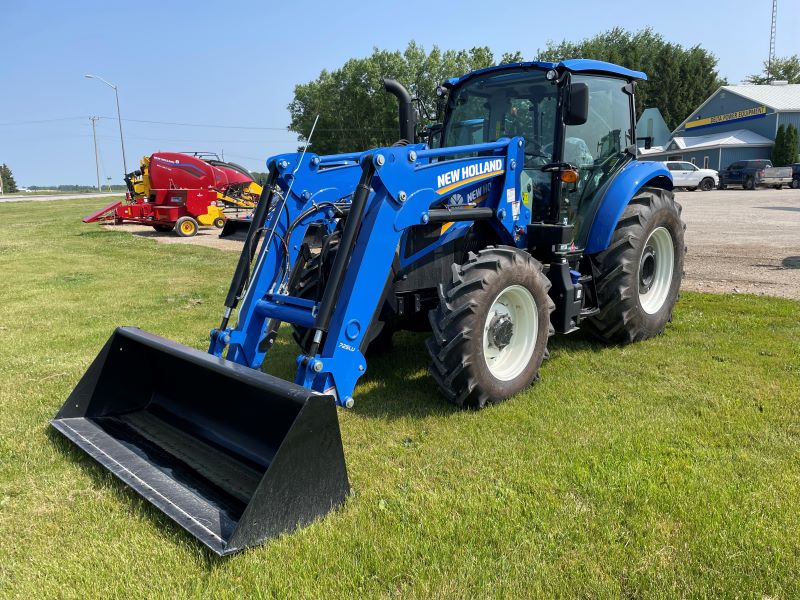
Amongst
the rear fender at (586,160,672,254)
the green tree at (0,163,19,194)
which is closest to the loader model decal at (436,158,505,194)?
the rear fender at (586,160,672,254)

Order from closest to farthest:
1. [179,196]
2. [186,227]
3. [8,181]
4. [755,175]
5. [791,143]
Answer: [186,227], [179,196], [755,175], [791,143], [8,181]

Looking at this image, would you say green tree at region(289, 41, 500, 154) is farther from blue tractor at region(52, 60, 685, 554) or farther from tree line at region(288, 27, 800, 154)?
blue tractor at region(52, 60, 685, 554)

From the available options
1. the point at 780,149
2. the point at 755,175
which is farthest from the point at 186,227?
the point at 780,149

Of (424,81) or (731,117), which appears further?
(424,81)

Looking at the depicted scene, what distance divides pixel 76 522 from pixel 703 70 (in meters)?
61.0

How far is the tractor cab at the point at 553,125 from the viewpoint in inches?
198

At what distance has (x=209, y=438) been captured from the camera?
3.72 meters

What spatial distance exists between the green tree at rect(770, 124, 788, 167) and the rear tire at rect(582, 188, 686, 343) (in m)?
37.2

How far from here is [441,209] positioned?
440 cm

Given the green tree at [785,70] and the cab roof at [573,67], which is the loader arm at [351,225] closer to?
the cab roof at [573,67]

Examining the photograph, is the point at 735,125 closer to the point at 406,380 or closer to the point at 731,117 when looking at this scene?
the point at 731,117

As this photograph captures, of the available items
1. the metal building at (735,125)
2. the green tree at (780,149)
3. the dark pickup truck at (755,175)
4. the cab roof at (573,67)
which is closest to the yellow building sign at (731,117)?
the metal building at (735,125)

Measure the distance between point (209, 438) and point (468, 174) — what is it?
8.28ft

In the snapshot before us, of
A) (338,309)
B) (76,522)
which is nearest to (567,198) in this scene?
(338,309)
